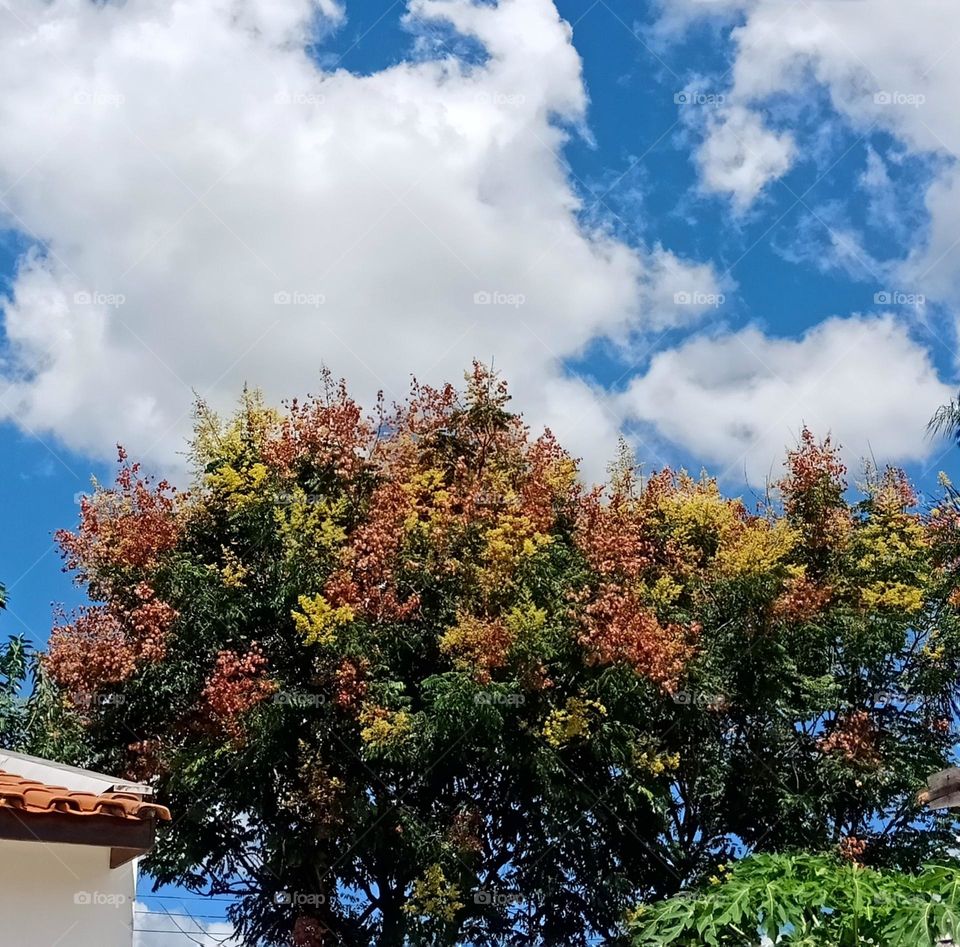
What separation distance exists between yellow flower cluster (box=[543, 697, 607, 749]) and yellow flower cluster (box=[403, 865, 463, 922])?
1862 mm

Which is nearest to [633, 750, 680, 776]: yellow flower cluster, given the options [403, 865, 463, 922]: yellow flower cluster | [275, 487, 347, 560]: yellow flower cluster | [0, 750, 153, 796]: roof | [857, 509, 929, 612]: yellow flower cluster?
[403, 865, 463, 922]: yellow flower cluster

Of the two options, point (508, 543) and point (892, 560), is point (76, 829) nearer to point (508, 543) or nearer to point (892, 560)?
point (508, 543)

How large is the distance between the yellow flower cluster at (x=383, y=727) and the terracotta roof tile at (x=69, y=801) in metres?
6.16

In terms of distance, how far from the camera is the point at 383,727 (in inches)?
508

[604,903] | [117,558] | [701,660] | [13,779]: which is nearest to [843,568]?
[701,660]

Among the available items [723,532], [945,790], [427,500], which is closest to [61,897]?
[945,790]

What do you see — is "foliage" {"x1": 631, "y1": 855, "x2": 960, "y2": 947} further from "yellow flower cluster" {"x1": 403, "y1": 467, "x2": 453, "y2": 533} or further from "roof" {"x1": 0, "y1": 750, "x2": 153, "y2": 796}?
"yellow flower cluster" {"x1": 403, "y1": 467, "x2": 453, "y2": 533}

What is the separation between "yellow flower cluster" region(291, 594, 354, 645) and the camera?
42.8 ft

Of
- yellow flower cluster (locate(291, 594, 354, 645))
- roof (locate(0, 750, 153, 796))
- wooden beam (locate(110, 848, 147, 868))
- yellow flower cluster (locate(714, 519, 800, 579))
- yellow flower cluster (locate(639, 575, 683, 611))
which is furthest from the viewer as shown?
yellow flower cluster (locate(639, 575, 683, 611))

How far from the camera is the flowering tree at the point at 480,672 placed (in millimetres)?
13570

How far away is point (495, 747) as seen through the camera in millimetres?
13656

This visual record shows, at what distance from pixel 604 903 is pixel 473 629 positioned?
13.3 feet

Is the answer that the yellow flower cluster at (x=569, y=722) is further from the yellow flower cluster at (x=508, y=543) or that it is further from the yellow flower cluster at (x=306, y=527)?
the yellow flower cluster at (x=306, y=527)

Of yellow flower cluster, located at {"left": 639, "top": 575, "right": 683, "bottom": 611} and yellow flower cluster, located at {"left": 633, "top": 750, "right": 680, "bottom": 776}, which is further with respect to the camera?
yellow flower cluster, located at {"left": 639, "top": 575, "right": 683, "bottom": 611}
